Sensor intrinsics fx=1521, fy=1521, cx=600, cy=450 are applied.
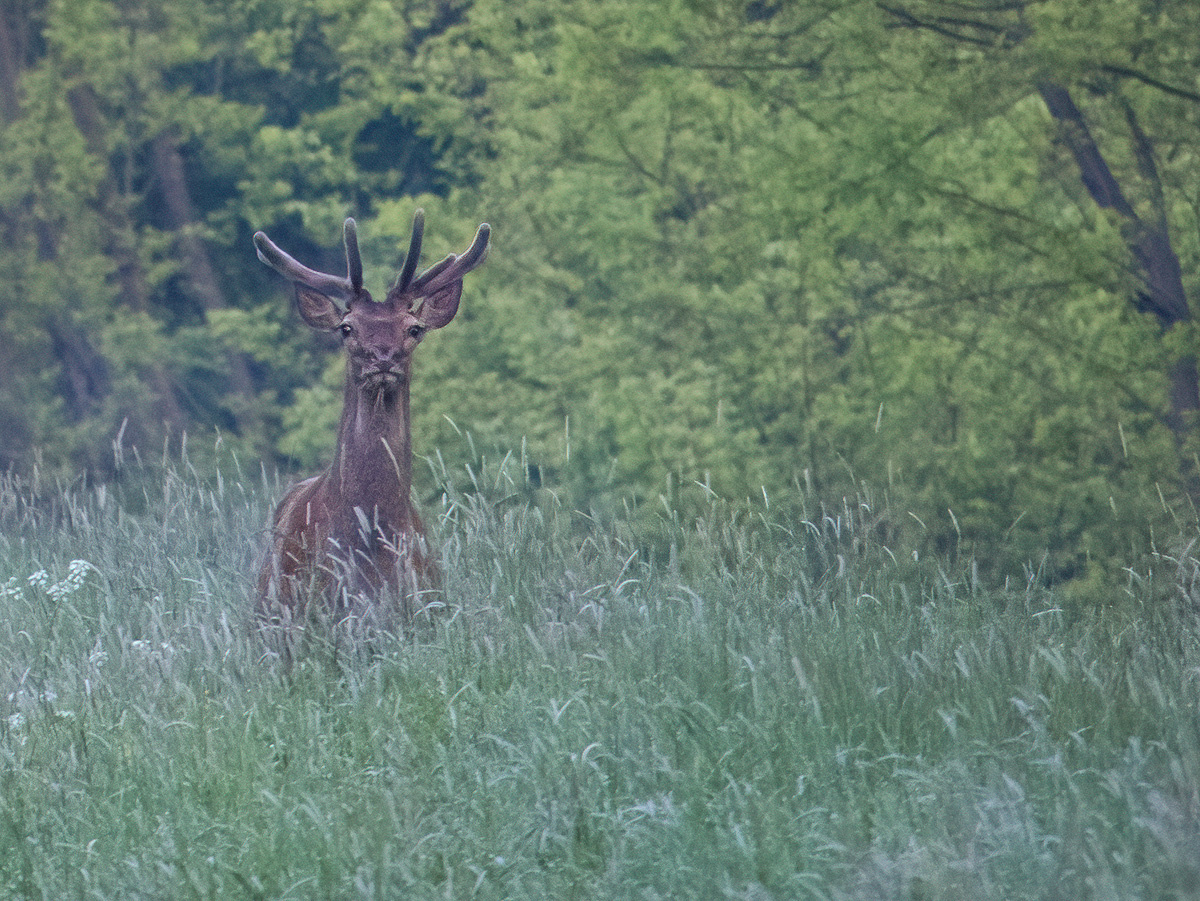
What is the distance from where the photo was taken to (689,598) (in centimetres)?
584

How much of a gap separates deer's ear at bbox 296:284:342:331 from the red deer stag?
197 mm

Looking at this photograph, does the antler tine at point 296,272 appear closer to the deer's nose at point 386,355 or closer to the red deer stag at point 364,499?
the red deer stag at point 364,499

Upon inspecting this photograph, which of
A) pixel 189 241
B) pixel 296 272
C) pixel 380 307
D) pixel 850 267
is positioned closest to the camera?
pixel 380 307

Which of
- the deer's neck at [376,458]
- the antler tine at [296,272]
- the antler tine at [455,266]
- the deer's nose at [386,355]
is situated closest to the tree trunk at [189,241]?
the antler tine at [296,272]

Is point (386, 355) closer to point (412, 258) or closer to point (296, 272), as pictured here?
point (412, 258)

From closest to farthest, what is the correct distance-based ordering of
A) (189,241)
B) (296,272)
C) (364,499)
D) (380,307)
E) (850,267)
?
(364,499)
(380,307)
(296,272)
(850,267)
(189,241)

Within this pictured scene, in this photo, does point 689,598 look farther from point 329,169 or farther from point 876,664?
point 329,169

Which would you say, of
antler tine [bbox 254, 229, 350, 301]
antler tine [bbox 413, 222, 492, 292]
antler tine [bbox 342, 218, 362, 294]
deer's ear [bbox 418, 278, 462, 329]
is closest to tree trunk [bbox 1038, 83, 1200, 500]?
antler tine [bbox 413, 222, 492, 292]

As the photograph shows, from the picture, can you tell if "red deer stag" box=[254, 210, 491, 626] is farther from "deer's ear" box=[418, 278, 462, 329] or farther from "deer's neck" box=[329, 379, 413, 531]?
"deer's ear" box=[418, 278, 462, 329]

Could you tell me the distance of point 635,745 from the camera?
4.30 m

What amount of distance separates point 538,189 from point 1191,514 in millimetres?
5759

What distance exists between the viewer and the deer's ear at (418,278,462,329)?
7.07m

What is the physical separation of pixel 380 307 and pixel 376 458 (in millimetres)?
682

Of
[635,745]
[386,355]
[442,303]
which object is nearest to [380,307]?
[386,355]
